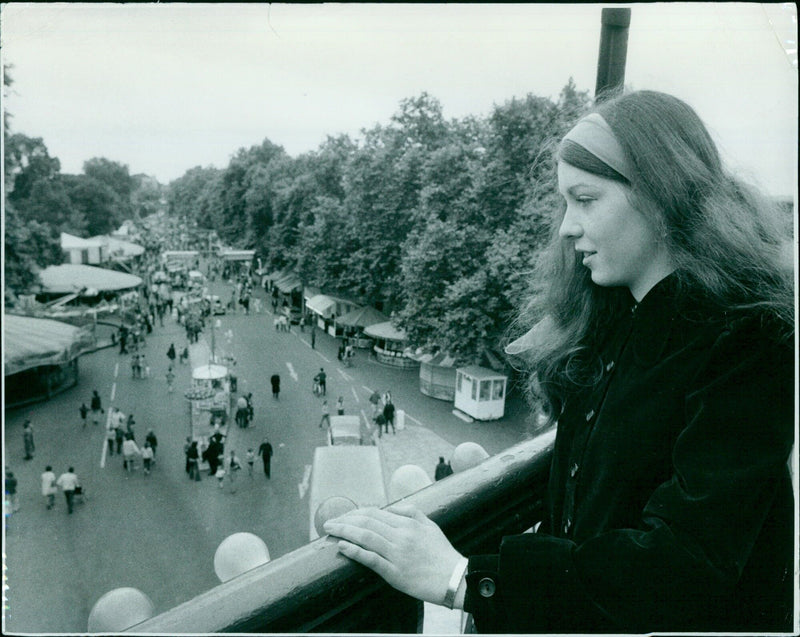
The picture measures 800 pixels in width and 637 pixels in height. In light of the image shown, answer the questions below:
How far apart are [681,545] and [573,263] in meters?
0.96

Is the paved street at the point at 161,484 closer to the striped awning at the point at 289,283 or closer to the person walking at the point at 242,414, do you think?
the person walking at the point at 242,414

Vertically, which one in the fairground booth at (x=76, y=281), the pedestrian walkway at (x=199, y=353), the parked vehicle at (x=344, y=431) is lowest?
the pedestrian walkway at (x=199, y=353)

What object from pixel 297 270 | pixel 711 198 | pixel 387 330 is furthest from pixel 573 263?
pixel 297 270

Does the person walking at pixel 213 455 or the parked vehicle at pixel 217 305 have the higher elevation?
the person walking at pixel 213 455

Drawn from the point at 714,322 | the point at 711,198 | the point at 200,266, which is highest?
the point at 711,198

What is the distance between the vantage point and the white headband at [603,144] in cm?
132

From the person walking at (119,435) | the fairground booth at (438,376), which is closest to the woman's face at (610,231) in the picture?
the person walking at (119,435)

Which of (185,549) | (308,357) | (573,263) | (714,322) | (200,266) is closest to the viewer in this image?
(714,322)

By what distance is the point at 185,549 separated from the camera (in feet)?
38.6

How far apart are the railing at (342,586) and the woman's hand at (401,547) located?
24 mm

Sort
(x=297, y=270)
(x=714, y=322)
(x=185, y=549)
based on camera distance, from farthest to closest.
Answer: (x=297, y=270), (x=185, y=549), (x=714, y=322)

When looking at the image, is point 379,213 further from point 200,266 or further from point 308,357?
point 200,266

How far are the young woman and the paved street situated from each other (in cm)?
506

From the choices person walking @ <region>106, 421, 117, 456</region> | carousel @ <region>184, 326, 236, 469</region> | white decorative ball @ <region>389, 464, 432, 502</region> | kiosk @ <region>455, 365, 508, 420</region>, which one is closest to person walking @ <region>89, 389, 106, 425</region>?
person walking @ <region>106, 421, 117, 456</region>
